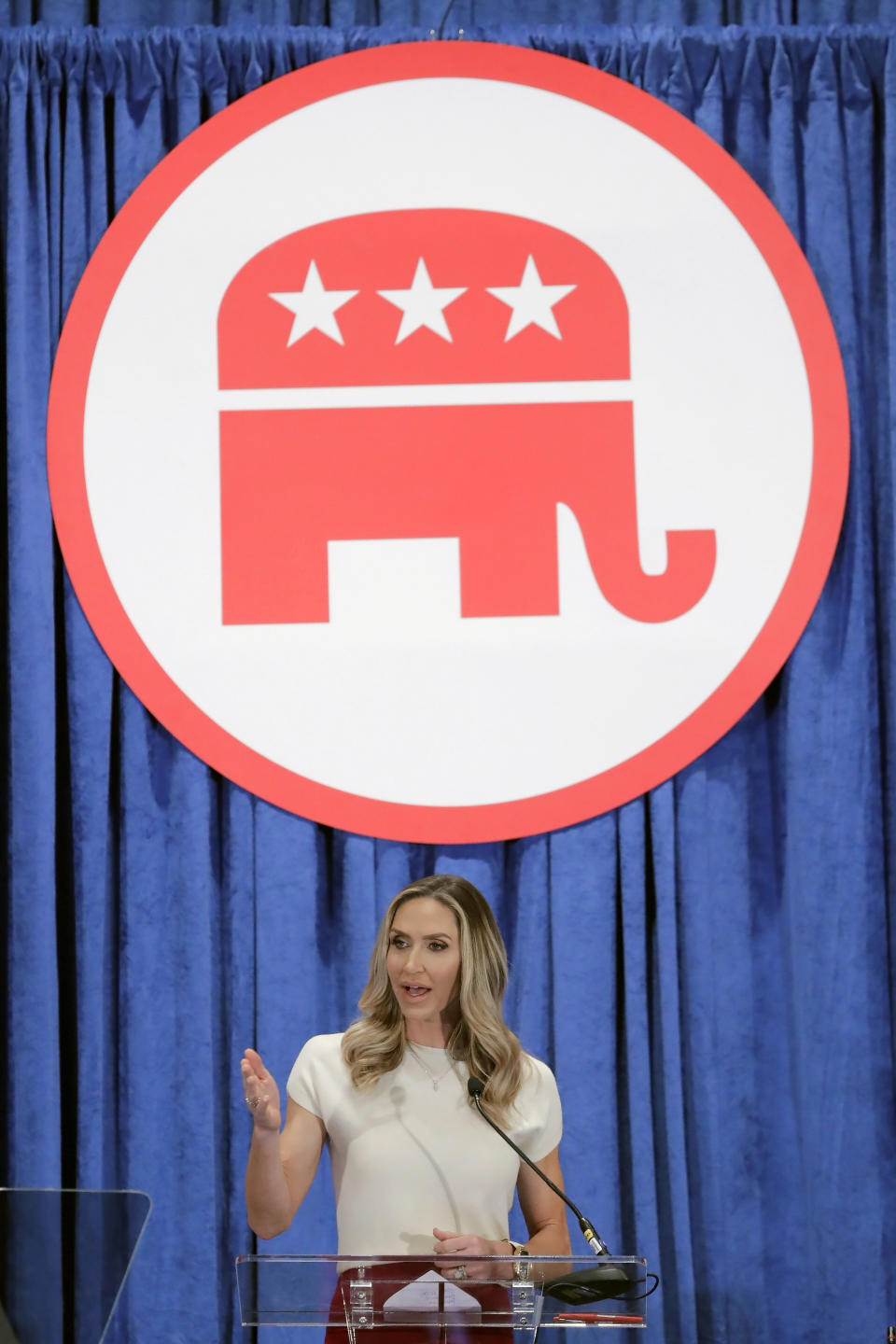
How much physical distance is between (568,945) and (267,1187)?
38.6 inches

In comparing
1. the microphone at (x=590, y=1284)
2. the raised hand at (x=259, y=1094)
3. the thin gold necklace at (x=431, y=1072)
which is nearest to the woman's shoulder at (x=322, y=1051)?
the thin gold necklace at (x=431, y=1072)

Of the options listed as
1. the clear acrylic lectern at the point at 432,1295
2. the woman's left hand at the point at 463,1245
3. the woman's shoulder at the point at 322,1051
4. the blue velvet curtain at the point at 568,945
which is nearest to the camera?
the clear acrylic lectern at the point at 432,1295

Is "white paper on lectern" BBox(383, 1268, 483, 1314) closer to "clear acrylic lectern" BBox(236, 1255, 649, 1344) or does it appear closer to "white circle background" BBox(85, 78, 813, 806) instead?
"clear acrylic lectern" BBox(236, 1255, 649, 1344)

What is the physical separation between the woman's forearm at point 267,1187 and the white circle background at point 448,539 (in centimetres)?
94

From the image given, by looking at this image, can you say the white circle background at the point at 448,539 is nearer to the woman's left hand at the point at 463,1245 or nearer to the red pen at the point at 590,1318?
the woman's left hand at the point at 463,1245

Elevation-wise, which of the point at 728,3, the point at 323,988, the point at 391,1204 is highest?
the point at 728,3

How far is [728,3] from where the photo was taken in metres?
3.17

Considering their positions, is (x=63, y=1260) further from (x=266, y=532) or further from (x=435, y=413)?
(x=435, y=413)

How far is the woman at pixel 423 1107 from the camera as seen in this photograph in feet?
7.09

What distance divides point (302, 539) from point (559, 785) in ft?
2.24

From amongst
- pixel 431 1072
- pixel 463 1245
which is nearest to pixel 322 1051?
pixel 431 1072

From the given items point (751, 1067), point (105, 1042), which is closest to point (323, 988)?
point (105, 1042)

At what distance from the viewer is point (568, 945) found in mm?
2926

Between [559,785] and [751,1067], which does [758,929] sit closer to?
[751,1067]
